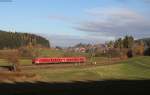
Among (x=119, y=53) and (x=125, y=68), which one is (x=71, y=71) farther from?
(x=119, y=53)

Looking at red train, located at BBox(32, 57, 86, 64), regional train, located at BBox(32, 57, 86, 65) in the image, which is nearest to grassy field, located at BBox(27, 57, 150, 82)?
red train, located at BBox(32, 57, 86, 64)

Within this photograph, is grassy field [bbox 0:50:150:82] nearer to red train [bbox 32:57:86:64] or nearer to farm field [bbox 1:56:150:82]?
farm field [bbox 1:56:150:82]

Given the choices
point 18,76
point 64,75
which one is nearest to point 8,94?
point 18,76

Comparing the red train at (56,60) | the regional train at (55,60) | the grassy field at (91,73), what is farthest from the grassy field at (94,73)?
the regional train at (55,60)

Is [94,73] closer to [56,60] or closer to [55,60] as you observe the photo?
[55,60]

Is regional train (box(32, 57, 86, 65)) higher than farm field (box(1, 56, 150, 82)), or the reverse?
regional train (box(32, 57, 86, 65))

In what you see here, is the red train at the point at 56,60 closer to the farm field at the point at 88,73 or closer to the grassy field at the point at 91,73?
the farm field at the point at 88,73

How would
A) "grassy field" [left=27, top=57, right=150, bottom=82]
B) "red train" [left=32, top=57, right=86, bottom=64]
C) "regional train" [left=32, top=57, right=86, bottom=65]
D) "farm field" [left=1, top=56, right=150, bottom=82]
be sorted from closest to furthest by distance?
"farm field" [left=1, top=56, right=150, bottom=82]
"grassy field" [left=27, top=57, right=150, bottom=82]
"red train" [left=32, top=57, right=86, bottom=64]
"regional train" [left=32, top=57, right=86, bottom=65]

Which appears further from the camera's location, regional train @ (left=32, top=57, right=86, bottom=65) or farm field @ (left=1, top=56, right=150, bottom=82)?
regional train @ (left=32, top=57, right=86, bottom=65)

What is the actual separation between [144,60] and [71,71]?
2082 inches

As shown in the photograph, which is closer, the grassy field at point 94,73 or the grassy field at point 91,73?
the grassy field at point 91,73

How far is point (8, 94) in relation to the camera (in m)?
36.4

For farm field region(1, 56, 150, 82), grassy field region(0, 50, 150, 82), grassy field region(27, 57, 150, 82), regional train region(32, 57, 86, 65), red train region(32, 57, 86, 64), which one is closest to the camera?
farm field region(1, 56, 150, 82)

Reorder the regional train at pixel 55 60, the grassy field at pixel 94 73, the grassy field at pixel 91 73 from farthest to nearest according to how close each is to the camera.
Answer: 1. the regional train at pixel 55 60
2. the grassy field at pixel 94 73
3. the grassy field at pixel 91 73
